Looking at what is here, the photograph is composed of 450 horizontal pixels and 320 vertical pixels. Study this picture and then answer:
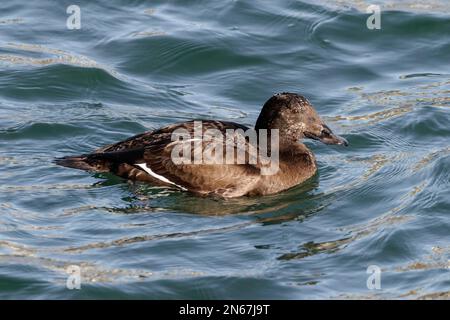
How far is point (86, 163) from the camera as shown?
11.1 m

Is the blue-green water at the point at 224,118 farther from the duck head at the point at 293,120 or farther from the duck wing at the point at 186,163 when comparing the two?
the duck head at the point at 293,120

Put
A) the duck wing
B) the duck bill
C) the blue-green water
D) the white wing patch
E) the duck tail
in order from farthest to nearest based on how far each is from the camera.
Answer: the duck bill
the duck tail
the white wing patch
the duck wing
the blue-green water

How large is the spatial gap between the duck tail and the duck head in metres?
1.79

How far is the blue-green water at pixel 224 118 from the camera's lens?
9.16 metres

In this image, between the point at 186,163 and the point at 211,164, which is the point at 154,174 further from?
the point at 211,164

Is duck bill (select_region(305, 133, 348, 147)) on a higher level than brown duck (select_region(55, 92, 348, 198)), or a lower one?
higher

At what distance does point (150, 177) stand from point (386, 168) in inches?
108

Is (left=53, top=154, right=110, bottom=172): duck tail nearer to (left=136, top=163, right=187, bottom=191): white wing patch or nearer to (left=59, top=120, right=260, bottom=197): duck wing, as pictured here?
(left=59, top=120, right=260, bottom=197): duck wing

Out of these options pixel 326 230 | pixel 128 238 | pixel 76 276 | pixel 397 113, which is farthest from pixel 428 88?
pixel 76 276

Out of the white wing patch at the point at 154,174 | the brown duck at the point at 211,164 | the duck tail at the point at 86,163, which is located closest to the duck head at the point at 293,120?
the brown duck at the point at 211,164

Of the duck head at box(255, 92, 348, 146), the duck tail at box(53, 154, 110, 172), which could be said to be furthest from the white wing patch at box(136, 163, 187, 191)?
the duck head at box(255, 92, 348, 146)

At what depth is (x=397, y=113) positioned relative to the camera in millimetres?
13203

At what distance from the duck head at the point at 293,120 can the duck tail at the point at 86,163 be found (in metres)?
1.79

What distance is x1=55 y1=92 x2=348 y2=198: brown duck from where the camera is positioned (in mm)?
10820
